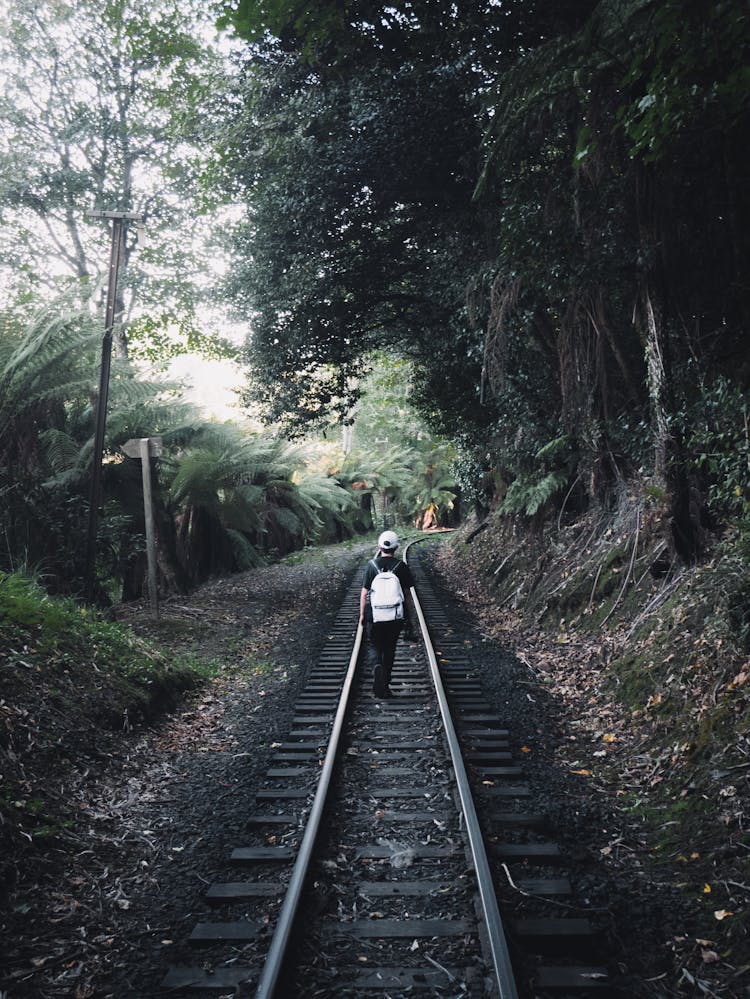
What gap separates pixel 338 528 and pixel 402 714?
72.1 feet

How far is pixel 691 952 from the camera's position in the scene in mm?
2998

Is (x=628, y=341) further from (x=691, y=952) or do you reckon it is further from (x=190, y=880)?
(x=190, y=880)

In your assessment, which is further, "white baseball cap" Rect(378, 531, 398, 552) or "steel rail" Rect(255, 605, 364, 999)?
"white baseball cap" Rect(378, 531, 398, 552)

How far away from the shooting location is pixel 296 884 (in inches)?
130

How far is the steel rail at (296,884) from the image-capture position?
2.65 m

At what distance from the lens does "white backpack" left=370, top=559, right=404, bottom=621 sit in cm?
683

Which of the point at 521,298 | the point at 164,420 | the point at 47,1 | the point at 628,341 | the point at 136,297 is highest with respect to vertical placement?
the point at 47,1

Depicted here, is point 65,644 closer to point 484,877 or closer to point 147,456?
point 147,456

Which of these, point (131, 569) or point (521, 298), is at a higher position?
point (521, 298)

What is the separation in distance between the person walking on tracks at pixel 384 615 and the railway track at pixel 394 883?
904 mm

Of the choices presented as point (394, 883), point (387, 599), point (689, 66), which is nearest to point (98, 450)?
point (387, 599)

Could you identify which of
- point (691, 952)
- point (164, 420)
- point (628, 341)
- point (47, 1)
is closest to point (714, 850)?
point (691, 952)

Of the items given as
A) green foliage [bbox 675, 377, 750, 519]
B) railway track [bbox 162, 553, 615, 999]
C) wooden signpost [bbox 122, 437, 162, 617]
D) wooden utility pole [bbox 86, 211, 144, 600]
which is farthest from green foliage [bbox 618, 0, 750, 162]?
wooden signpost [bbox 122, 437, 162, 617]

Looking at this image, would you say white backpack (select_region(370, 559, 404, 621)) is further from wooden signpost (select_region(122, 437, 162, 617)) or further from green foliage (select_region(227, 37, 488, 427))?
green foliage (select_region(227, 37, 488, 427))
